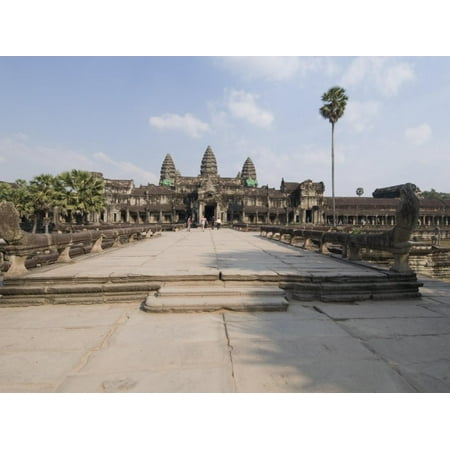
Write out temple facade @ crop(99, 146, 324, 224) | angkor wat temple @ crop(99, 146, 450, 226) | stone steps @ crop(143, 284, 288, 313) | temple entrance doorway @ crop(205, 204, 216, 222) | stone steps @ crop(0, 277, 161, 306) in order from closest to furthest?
1. stone steps @ crop(143, 284, 288, 313)
2. stone steps @ crop(0, 277, 161, 306)
3. temple entrance doorway @ crop(205, 204, 216, 222)
4. temple facade @ crop(99, 146, 324, 224)
5. angkor wat temple @ crop(99, 146, 450, 226)

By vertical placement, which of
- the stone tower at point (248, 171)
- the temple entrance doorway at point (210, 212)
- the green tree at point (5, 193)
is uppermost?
the stone tower at point (248, 171)

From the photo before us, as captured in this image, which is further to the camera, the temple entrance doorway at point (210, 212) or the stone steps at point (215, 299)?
the temple entrance doorway at point (210, 212)

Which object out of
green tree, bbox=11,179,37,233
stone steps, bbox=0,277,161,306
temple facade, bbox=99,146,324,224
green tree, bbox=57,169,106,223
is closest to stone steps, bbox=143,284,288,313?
stone steps, bbox=0,277,161,306

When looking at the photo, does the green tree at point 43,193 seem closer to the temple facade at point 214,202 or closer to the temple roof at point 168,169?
the temple facade at point 214,202

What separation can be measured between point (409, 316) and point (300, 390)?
7.67 ft

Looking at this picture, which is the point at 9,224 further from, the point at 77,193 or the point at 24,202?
the point at 24,202

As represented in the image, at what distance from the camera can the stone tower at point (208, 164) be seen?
2702 inches

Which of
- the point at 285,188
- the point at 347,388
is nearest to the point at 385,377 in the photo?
the point at 347,388

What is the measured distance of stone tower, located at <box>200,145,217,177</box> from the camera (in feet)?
225

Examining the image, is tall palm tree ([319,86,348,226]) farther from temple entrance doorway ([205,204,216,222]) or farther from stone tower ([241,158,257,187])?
stone tower ([241,158,257,187])

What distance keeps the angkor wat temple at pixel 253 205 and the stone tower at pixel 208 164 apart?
11.1 m

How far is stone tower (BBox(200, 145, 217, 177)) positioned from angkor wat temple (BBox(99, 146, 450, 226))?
11112 mm

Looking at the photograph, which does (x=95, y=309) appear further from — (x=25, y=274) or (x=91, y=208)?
(x=91, y=208)

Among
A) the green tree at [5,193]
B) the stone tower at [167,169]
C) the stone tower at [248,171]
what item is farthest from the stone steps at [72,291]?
the stone tower at [167,169]
